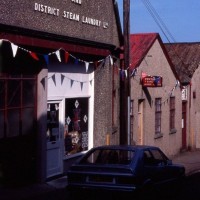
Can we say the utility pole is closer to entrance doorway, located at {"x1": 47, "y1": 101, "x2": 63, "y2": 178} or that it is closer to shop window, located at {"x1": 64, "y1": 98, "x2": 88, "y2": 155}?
shop window, located at {"x1": 64, "y1": 98, "x2": 88, "y2": 155}

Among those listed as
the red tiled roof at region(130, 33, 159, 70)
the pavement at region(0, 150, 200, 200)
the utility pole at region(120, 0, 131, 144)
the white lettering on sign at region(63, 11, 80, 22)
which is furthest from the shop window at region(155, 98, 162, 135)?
the white lettering on sign at region(63, 11, 80, 22)

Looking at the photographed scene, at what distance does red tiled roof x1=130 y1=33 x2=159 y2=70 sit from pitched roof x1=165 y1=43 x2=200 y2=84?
16.4 ft

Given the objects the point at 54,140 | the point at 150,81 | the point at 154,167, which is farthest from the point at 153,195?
the point at 150,81

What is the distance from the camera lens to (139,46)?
2319 centimetres

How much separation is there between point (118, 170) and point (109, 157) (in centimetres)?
72

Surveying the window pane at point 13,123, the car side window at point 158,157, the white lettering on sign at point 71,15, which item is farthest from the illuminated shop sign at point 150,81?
the window pane at point 13,123

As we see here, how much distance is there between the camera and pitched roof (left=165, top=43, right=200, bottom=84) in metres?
28.7

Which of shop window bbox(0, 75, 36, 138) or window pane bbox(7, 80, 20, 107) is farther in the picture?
window pane bbox(7, 80, 20, 107)

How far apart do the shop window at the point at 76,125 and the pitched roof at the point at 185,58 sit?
1116cm

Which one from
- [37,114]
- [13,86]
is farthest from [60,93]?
[13,86]

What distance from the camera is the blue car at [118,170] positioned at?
11.9 m

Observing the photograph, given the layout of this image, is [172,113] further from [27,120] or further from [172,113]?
[27,120]

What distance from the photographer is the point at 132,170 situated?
1191 cm

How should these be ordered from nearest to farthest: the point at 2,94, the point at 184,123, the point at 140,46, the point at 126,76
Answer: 1. the point at 2,94
2. the point at 126,76
3. the point at 140,46
4. the point at 184,123
